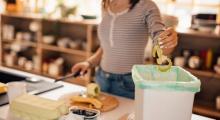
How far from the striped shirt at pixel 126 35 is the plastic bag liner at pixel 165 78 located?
479 mm

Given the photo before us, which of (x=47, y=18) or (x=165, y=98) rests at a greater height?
(x=47, y=18)

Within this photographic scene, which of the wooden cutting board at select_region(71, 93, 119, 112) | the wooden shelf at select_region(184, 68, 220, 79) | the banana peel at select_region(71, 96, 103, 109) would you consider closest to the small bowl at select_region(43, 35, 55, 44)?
the wooden shelf at select_region(184, 68, 220, 79)

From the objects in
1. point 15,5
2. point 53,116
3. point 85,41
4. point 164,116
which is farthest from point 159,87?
point 15,5

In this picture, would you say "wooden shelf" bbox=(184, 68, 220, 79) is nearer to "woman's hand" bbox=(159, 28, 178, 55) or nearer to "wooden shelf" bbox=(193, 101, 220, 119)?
"wooden shelf" bbox=(193, 101, 220, 119)

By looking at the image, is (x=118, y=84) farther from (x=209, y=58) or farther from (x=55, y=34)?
(x=55, y=34)

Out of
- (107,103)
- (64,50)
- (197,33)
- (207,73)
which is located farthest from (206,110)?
(64,50)

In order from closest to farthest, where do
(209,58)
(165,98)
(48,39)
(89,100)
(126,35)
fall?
(165,98), (89,100), (126,35), (209,58), (48,39)

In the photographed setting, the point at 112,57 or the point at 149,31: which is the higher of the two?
the point at 149,31

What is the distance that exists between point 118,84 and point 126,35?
0.88 ft

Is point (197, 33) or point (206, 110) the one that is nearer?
point (197, 33)

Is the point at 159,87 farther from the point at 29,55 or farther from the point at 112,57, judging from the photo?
the point at 29,55

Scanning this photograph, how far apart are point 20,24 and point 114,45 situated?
2.60 meters

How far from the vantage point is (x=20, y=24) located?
12.9ft

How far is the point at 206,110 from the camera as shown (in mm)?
2619
